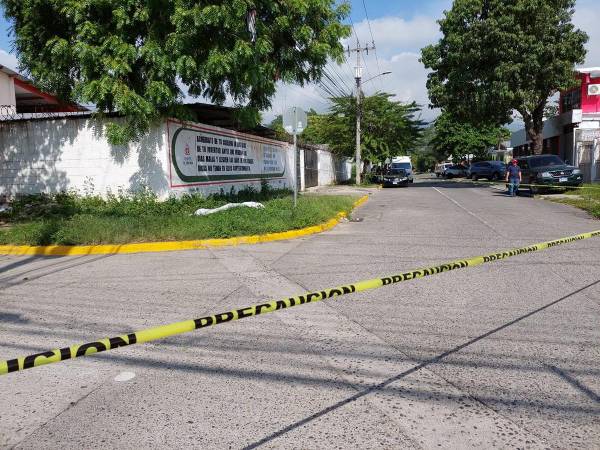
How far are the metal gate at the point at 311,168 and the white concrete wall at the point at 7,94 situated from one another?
52.8 ft

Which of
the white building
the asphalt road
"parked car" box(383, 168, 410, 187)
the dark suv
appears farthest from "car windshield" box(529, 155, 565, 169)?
the asphalt road

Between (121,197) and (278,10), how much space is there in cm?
617

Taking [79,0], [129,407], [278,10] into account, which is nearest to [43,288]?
[129,407]

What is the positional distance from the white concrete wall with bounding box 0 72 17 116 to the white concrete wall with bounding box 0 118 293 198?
1.70 metres

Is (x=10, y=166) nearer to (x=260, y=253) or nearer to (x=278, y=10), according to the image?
(x=278, y=10)

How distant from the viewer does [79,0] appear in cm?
1087

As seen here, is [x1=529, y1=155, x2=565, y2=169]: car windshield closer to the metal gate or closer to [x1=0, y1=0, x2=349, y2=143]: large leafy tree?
the metal gate

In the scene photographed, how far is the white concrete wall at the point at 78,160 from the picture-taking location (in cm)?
1265

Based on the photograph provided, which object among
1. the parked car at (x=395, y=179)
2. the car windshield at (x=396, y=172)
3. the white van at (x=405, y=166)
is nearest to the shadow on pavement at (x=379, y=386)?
the parked car at (x=395, y=179)

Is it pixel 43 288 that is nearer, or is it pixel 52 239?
pixel 43 288

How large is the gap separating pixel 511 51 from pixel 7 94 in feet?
73.8

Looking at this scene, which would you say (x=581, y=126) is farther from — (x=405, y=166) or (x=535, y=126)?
(x=405, y=166)

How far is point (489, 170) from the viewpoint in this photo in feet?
129

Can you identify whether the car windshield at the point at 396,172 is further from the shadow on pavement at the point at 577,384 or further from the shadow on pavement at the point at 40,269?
the shadow on pavement at the point at 577,384
